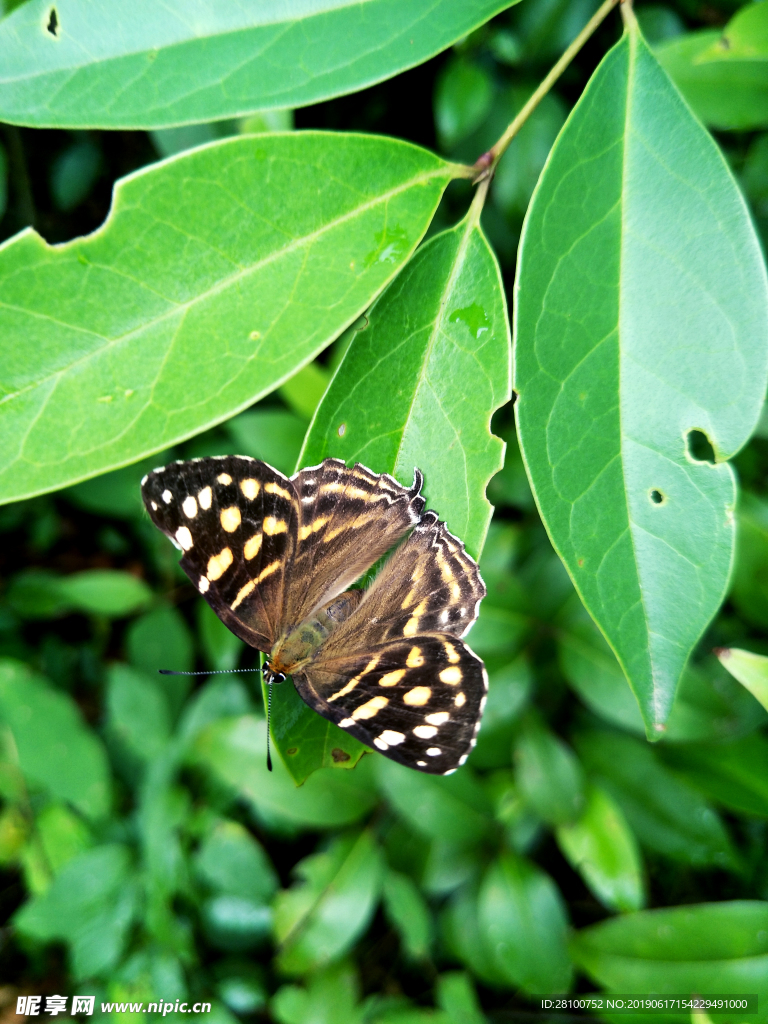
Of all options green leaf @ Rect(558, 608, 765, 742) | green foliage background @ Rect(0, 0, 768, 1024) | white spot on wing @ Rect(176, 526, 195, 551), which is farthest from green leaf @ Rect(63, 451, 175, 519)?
green leaf @ Rect(558, 608, 765, 742)

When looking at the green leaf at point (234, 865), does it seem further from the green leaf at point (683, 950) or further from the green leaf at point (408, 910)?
the green leaf at point (683, 950)

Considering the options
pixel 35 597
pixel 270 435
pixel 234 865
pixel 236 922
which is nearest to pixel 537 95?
pixel 270 435

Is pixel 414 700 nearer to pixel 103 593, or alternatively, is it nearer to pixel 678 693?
pixel 678 693

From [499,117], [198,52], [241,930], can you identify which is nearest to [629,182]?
[198,52]

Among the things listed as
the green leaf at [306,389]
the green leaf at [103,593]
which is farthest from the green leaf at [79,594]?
the green leaf at [306,389]

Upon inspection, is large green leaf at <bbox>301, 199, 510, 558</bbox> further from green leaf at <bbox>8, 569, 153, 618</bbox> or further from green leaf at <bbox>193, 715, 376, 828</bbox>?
green leaf at <bbox>8, 569, 153, 618</bbox>

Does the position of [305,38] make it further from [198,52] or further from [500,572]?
[500,572]
